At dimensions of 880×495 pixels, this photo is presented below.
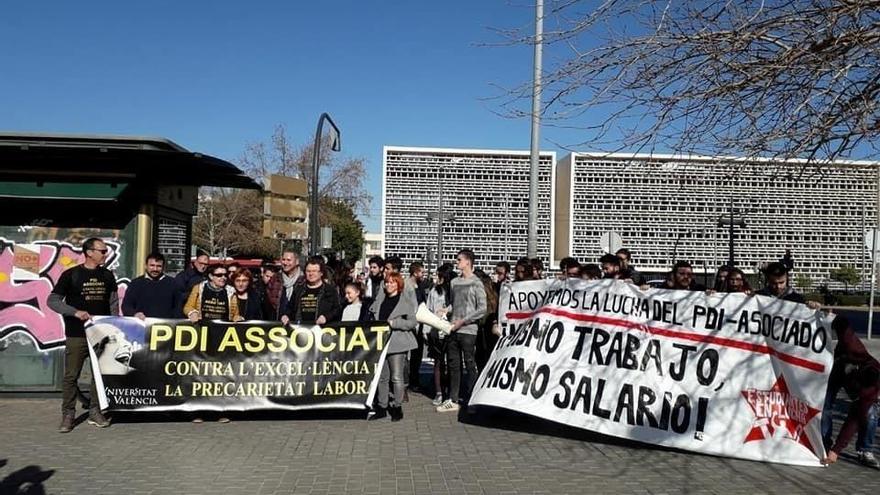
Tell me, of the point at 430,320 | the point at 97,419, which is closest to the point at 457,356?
the point at 430,320

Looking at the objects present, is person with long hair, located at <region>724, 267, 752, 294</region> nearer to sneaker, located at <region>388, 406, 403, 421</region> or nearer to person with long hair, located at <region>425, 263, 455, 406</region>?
person with long hair, located at <region>425, 263, 455, 406</region>

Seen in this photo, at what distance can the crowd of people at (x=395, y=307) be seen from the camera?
669 cm

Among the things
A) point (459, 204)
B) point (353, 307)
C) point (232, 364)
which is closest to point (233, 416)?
point (232, 364)

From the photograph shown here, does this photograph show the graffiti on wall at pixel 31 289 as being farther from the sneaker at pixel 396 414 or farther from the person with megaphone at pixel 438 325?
the person with megaphone at pixel 438 325

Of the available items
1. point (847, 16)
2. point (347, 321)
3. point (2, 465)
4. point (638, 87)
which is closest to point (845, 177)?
point (847, 16)

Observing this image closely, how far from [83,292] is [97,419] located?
1.34 metres

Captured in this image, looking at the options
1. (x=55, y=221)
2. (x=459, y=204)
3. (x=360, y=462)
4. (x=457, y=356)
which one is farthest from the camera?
(x=459, y=204)

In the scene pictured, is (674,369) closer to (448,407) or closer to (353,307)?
(448,407)

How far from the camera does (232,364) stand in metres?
7.87

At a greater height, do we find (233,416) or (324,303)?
(324,303)

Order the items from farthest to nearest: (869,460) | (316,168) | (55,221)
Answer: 1. (316,168)
2. (55,221)
3. (869,460)

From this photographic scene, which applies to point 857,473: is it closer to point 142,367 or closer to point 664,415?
point 664,415

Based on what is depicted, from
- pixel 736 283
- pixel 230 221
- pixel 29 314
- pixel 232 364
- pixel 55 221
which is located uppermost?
pixel 230 221

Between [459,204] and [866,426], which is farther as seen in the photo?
[459,204]
